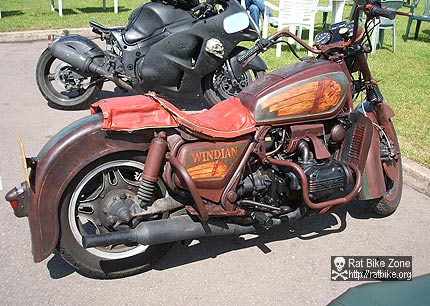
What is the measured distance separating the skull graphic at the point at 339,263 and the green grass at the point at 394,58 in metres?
1.75

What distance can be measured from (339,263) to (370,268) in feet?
0.70

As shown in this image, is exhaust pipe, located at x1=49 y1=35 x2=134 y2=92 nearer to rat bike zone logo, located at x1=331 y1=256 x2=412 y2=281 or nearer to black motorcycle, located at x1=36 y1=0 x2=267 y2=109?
black motorcycle, located at x1=36 y1=0 x2=267 y2=109

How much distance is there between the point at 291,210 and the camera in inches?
124

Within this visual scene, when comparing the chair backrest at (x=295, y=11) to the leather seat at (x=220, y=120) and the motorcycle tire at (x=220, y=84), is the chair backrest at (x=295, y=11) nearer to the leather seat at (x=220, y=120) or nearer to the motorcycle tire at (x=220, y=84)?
the motorcycle tire at (x=220, y=84)

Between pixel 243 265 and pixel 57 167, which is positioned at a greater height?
pixel 57 167

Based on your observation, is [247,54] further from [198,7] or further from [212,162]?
[198,7]

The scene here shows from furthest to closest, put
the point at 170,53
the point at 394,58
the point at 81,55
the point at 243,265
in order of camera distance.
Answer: the point at 394,58, the point at 81,55, the point at 170,53, the point at 243,265

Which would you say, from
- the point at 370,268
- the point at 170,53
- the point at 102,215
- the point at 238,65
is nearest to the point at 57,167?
the point at 102,215

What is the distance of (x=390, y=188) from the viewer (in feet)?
12.8

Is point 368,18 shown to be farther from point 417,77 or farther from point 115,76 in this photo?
point 417,77

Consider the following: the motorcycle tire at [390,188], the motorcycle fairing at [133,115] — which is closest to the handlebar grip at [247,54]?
the motorcycle fairing at [133,115]

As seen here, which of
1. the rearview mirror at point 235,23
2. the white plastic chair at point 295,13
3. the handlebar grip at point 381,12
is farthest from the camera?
the white plastic chair at point 295,13

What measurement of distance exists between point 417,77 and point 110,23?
23.1 feet

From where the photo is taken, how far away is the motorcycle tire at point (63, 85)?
594 cm
